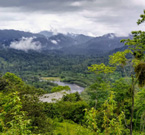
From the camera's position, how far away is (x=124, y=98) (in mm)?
19797

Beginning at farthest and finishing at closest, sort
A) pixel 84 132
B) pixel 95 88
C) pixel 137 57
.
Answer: pixel 95 88, pixel 137 57, pixel 84 132

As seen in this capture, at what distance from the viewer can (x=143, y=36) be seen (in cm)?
898

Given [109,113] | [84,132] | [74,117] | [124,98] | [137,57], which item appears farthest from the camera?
[74,117]

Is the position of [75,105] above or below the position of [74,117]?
above

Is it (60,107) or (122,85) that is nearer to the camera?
(122,85)

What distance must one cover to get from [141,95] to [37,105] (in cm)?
1092

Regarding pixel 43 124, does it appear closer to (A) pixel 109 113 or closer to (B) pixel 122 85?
(A) pixel 109 113

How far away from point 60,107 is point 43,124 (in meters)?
14.7

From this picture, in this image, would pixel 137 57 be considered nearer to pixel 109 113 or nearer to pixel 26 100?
pixel 109 113

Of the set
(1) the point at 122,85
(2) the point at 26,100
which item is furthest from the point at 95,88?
(2) the point at 26,100

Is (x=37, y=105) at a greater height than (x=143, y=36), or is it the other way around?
(x=143, y=36)

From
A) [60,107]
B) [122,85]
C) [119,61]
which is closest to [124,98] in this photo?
[122,85]

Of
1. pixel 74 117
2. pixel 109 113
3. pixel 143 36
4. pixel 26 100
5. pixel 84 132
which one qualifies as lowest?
pixel 74 117

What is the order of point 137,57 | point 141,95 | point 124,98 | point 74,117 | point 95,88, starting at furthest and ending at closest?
point 74,117, point 124,98, point 95,88, point 141,95, point 137,57
